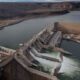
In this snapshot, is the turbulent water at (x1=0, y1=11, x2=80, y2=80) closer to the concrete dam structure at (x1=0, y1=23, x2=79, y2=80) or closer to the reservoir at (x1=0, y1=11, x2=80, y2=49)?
the reservoir at (x1=0, y1=11, x2=80, y2=49)

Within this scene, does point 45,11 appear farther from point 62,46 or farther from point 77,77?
point 77,77

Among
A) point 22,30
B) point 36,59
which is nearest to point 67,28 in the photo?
point 22,30

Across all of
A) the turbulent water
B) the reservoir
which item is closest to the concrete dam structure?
the turbulent water

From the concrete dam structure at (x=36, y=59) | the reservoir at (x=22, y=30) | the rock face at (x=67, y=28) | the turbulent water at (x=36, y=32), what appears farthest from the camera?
the rock face at (x=67, y=28)

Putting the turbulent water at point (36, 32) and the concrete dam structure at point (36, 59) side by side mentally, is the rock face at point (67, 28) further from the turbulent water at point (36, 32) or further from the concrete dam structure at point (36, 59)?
the turbulent water at point (36, 32)

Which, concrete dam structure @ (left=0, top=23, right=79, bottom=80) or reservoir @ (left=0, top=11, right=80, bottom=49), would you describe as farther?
reservoir @ (left=0, top=11, right=80, bottom=49)

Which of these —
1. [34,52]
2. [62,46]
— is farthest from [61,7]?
[34,52]

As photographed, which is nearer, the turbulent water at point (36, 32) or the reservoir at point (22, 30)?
the turbulent water at point (36, 32)

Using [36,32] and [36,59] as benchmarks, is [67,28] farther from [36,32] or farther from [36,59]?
[36,59]

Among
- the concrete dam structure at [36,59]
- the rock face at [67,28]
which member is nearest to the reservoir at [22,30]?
→ the concrete dam structure at [36,59]

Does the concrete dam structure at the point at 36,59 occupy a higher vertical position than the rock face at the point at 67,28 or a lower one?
higher
